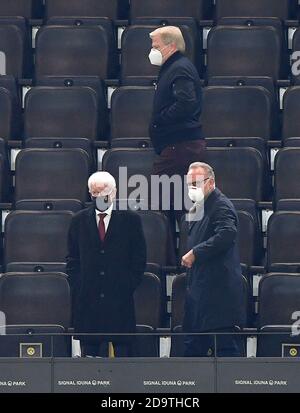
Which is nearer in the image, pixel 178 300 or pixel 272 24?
pixel 178 300

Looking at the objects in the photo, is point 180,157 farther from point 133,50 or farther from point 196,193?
point 133,50

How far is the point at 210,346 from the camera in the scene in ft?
29.9

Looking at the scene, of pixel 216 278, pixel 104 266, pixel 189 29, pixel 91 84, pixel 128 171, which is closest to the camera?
pixel 216 278

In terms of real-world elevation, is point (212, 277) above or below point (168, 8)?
below

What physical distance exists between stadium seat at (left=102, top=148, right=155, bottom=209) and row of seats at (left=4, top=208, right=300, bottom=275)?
0.34 meters

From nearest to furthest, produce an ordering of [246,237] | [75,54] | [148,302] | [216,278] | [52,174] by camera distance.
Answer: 1. [216,278]
2. [148,302]
3. [246,237]
4. [52,174]
5. [75,54]

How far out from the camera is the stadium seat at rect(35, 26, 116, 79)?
11367 millimetres

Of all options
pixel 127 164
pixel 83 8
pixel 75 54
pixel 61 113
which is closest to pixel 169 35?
pixel 127 164

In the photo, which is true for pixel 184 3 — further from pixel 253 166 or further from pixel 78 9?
pixel 253 166

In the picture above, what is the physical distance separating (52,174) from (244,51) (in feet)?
4.80

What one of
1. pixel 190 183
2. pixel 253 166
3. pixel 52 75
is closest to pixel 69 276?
pixel 190 183
